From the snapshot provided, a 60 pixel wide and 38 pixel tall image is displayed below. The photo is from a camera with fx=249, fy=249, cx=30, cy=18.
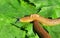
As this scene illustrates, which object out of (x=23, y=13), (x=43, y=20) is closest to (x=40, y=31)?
(x=43, y=20)

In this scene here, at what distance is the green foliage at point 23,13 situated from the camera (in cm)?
414

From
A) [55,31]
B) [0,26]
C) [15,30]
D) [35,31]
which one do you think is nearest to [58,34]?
[55,31]

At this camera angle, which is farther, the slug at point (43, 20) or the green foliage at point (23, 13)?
the slug at point (43, 20)

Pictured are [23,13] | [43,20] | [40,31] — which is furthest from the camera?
[23,13]

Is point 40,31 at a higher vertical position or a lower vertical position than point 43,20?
lower

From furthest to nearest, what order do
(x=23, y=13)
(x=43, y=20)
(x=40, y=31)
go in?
(x=23, y=13) → (x=43, y=20) → (x=40, y=31)

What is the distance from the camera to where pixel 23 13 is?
455 centimetres

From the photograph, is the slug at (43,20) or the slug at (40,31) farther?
the slug at (43,20)

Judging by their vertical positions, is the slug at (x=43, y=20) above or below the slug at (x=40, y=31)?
above

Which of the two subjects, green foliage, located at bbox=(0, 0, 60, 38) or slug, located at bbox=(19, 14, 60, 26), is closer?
green foliage, located at bbox=(0, 0, 60, 38)

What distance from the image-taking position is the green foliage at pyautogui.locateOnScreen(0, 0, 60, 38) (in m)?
4.14

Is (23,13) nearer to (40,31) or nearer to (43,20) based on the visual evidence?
(43,20)

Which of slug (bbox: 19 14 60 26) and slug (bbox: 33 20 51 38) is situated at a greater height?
slug (bbox: 19 14 60 26)

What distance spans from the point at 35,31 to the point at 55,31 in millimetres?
345
